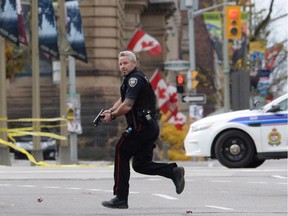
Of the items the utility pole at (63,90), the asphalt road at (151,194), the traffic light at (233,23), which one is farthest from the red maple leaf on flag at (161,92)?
the asphalt road at (151,194)

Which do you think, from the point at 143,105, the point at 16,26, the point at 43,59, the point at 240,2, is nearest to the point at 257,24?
the point at 240,2

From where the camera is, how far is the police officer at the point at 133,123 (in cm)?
1338

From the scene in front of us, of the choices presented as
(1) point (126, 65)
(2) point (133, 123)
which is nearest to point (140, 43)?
(2) point (133, 123)

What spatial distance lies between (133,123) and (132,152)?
0.33 metres

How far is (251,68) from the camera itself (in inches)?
2435

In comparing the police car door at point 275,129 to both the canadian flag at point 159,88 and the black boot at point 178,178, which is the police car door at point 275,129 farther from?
the canadian flag at point 159,88

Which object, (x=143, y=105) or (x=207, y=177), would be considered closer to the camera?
(x=143, y=105)

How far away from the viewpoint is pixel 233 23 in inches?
1663

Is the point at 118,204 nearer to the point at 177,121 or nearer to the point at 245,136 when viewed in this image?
the point at 245,136

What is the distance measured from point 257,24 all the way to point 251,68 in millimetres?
2411

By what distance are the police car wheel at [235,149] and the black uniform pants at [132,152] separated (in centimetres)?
1028

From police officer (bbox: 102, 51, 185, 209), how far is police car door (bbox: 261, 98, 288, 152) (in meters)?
9.88

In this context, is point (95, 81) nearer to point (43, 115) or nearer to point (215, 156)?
point (43, 115)

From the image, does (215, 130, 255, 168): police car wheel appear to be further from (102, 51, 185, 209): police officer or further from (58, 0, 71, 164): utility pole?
(58, 0, 71, 164): utility pole
